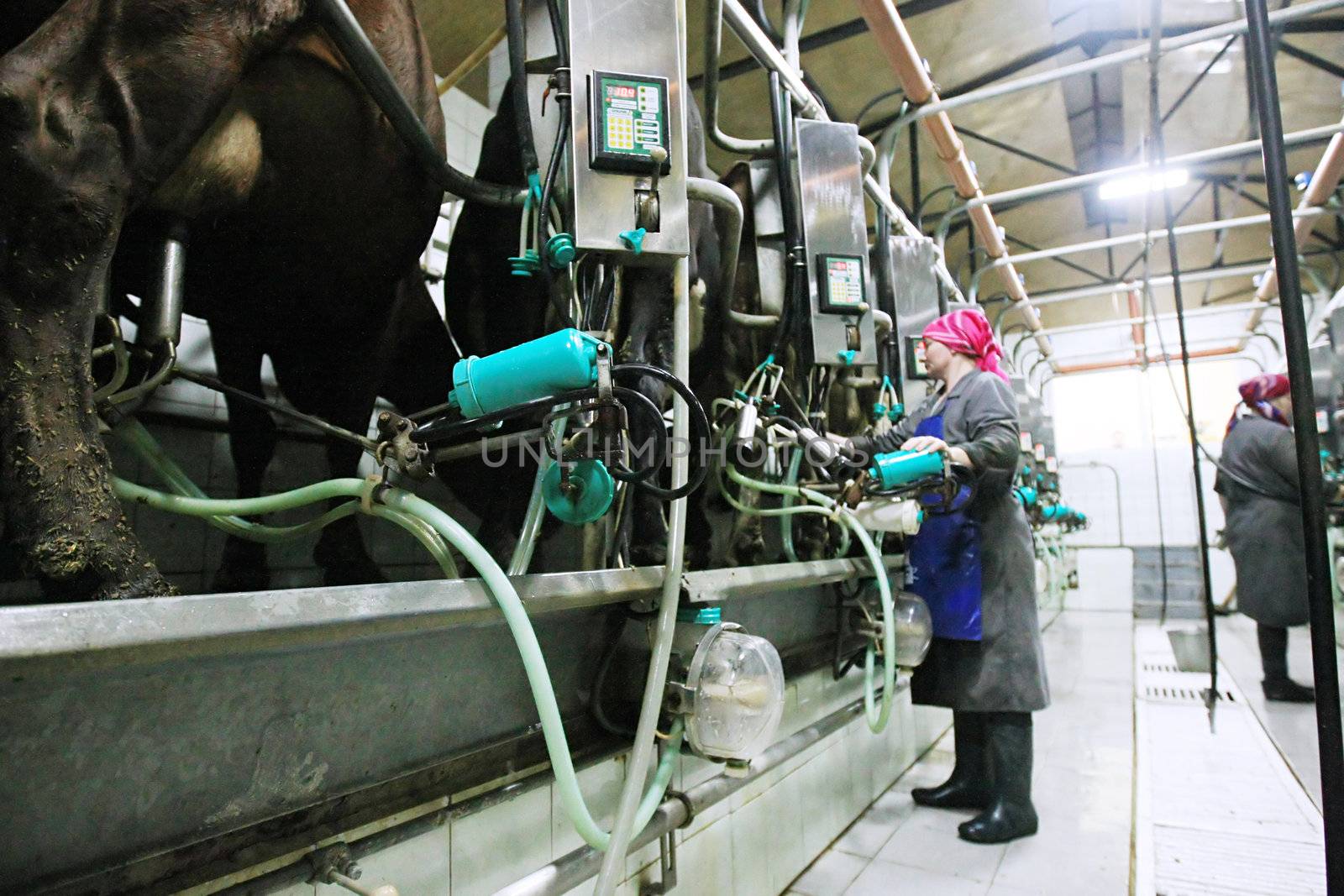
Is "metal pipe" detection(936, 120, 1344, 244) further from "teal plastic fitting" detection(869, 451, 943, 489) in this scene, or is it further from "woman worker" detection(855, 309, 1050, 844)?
"teal plastic fitting" detection(869, 451, 943, 489)

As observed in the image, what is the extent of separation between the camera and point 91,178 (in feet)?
2.41

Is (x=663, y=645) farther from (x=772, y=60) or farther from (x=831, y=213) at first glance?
(x=772, y=60)

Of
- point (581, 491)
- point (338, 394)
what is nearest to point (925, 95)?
point (338, 394)

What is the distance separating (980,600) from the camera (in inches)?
74.9

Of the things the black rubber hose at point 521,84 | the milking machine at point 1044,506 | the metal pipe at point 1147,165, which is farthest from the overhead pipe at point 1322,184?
the black rubber hose at point 521,84

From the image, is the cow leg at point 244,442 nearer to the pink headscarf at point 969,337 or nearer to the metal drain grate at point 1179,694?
the pink headscarf at point 969,337

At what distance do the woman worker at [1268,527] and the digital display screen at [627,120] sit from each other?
3.16m

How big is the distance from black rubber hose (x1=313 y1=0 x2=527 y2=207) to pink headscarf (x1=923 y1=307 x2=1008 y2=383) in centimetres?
140

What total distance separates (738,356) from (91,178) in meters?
1.46

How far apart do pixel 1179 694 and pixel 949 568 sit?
82.4 inches

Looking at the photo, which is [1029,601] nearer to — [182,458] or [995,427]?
[995,427]

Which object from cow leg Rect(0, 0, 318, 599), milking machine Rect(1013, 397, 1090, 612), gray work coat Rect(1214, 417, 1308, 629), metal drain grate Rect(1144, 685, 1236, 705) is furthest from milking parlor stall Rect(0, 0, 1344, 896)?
milking machine Rect(1013, 397, 1090, 612)

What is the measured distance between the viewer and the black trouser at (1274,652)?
307cm

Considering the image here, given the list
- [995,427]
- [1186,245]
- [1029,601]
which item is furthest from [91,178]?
[1186,245]
